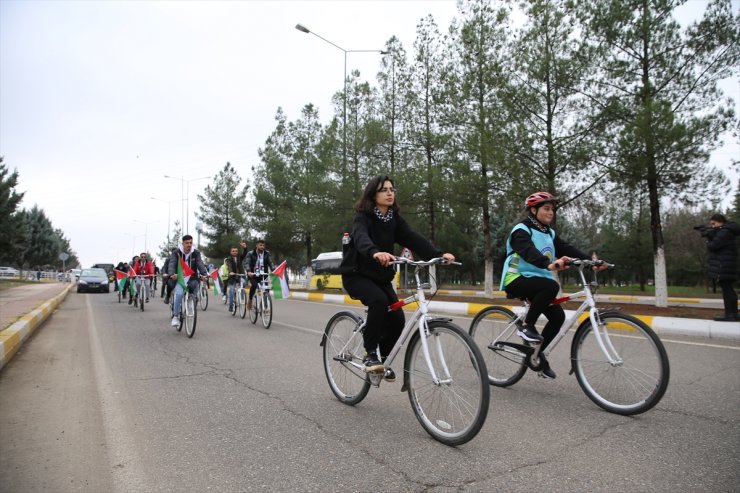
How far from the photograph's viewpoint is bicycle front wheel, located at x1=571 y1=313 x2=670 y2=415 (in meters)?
3.88

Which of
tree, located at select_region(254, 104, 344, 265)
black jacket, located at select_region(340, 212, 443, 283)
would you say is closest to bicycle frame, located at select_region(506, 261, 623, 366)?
black jacket, located at select_region(340, 212, 443, 283)

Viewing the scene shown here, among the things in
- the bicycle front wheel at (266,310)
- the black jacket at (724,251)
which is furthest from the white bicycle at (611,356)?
the bicycle front wheel at (266,310)

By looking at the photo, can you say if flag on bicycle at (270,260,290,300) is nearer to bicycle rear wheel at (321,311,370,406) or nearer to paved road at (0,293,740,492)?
paved road at (0,293,740,492)

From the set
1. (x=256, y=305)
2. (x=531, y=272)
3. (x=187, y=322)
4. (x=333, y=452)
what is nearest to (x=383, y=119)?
(x=256, y=305)

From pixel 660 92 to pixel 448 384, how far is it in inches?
545

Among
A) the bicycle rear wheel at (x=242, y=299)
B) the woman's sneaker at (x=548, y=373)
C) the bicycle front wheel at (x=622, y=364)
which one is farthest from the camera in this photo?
the bicycle rear wheel at (x=242, y=299)

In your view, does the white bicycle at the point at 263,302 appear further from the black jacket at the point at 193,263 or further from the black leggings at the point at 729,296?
the black leggings at the point at 729,296

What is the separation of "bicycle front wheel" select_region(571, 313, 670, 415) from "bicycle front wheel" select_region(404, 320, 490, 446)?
4.76 ft

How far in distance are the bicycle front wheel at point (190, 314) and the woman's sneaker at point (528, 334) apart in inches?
252

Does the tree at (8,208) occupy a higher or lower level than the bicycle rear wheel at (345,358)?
higher

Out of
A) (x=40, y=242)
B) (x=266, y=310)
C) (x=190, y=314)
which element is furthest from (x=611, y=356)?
(x=40, y=242)

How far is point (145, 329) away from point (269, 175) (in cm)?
2762

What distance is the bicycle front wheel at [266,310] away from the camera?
35.2 feet

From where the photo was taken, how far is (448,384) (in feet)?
11.1
